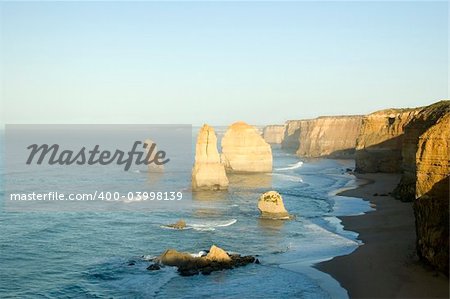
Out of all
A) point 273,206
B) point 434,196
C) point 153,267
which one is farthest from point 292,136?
point 434,196

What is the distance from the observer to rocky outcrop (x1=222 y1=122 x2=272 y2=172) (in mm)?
92806

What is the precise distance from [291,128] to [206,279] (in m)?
158

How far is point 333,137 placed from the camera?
147500 mm

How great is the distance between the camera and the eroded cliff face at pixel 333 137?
143 m

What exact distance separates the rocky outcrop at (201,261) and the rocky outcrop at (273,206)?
609 inches

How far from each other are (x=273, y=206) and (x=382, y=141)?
39.3 meters

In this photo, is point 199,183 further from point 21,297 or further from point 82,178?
point 21,297

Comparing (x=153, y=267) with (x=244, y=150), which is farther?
(x=244, y=150)

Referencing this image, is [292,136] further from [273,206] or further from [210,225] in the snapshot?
[210,225]

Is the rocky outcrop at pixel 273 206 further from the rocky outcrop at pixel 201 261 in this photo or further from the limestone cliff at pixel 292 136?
the limestone cliff at pixel 292 136

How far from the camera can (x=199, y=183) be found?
70938 millimetres

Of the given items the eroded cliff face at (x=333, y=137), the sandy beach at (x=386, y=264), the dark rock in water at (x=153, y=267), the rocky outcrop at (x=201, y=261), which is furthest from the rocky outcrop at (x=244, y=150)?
the dark rock in water at (x=153, y=267)

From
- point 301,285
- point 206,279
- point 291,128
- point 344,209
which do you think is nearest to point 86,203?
point 344,209

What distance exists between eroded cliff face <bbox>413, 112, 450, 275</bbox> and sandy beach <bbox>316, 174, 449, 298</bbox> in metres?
1.17
